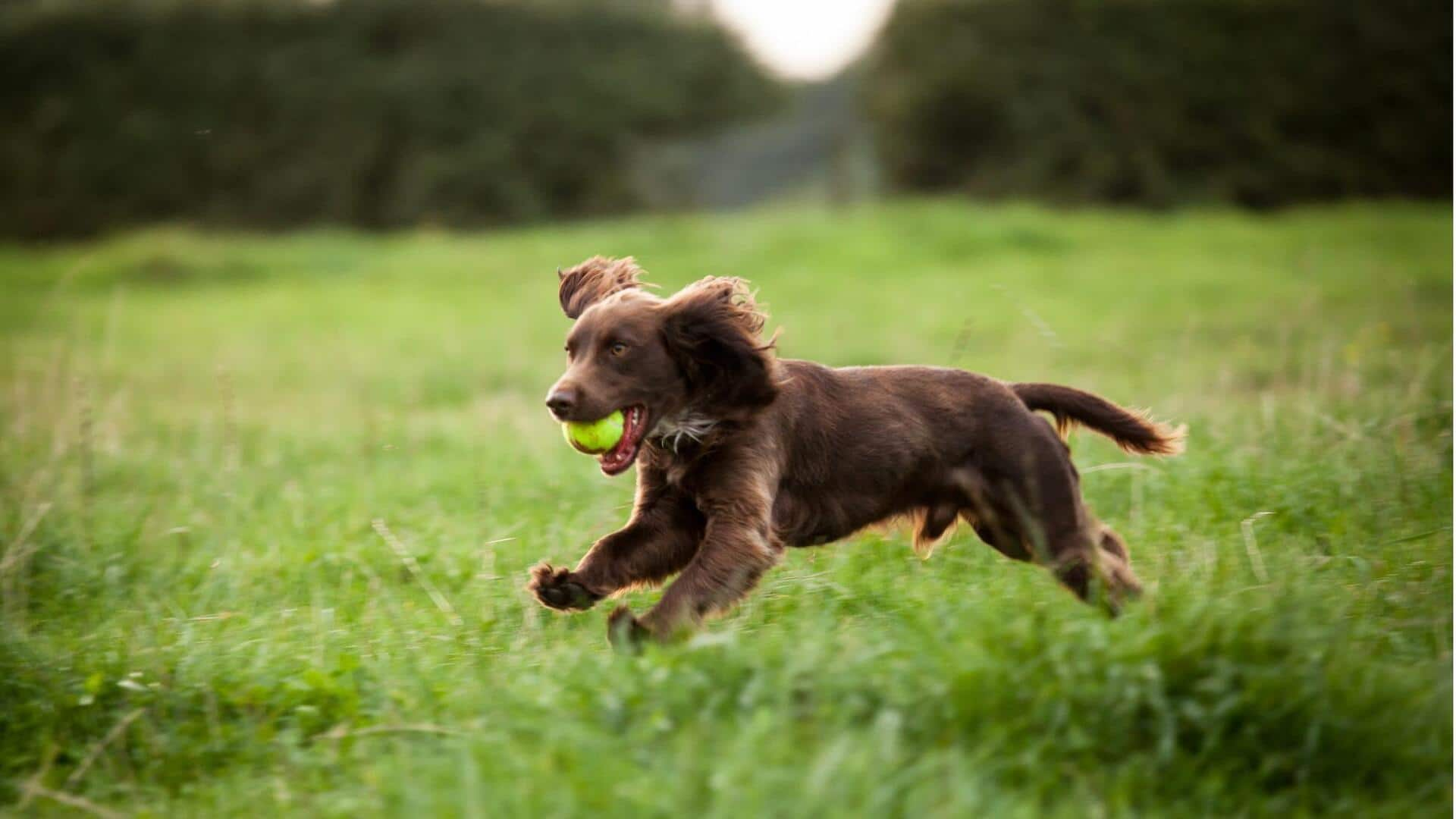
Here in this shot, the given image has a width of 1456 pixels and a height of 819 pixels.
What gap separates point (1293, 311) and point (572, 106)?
663 inches

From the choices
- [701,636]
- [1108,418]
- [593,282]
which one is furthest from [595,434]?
[1108,418]

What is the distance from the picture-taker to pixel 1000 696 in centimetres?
311

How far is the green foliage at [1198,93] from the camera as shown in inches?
863

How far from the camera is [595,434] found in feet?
12.7

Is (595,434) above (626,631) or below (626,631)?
above

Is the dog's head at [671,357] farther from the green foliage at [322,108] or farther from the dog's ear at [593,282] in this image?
the green foliage at [322,108]

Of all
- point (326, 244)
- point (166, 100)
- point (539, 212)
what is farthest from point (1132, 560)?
point (166, 100)

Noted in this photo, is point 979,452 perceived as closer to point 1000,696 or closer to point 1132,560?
point 1132,560

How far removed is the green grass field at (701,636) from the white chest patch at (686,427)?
63 cm

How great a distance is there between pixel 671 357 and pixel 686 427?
23 cm

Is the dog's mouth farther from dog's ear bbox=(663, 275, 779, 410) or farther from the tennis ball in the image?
dog's ear bbox=(663, 275, 779, 410)

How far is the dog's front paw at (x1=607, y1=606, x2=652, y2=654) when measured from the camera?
11.9 feet

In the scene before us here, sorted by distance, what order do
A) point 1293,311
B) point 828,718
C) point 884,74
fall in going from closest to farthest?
point 828,718, point 1293,311, point 884,74

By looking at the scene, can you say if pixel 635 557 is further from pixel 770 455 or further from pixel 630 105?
pixel 630 105
